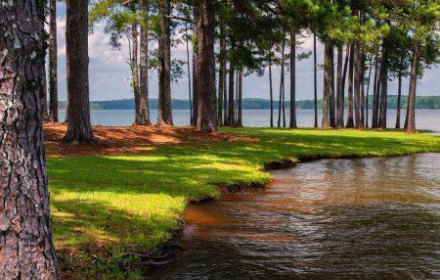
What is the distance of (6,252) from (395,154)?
21.6 meters

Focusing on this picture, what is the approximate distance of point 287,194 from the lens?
41.7ft

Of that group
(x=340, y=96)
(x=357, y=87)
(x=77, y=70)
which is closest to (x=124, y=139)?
(x=77, y=70)

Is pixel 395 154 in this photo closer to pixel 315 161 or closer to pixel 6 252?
pixel 315 161

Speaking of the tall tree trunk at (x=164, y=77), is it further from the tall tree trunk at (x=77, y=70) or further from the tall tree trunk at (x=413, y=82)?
the tall tree trunk at (x=413, y=82)

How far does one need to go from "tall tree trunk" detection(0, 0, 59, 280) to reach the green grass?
163 cm

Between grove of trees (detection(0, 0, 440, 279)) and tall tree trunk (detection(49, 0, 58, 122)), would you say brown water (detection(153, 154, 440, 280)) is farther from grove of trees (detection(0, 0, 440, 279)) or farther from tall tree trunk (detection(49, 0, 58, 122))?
tall tree trunk (detection(49, 0, 58, 122))

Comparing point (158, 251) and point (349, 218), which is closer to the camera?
point (158, 251)

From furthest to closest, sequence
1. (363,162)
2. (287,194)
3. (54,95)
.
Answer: (54,95)
(363,162)
(287,194)

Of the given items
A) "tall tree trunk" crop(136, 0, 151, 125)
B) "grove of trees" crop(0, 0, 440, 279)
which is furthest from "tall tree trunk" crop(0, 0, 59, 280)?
"tall tree trunk" crop(136, 0, 151, 125)

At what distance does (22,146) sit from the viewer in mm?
4441

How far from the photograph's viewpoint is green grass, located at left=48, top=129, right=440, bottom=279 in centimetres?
703

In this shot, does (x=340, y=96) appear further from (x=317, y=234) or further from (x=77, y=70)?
(x=317, y=234)

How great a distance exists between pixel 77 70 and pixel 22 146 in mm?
13512

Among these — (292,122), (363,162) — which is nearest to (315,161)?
(363,162)
